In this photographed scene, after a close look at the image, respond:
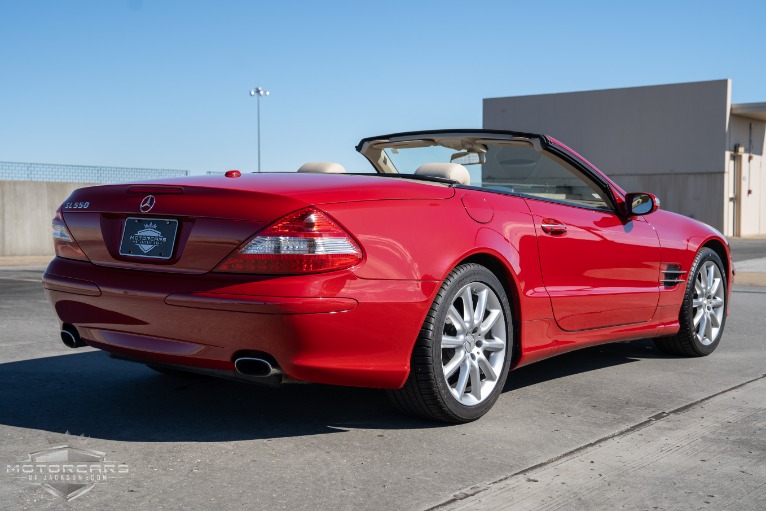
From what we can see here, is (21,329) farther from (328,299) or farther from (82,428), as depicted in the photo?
(328,299)

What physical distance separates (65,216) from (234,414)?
1.20 m

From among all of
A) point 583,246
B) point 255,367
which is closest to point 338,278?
point 255,367

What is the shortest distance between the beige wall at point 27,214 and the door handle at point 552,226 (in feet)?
66.0

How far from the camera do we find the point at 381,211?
3865mm

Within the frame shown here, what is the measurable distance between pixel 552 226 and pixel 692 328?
1.89 m

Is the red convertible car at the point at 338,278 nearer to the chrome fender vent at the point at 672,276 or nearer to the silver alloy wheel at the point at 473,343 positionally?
the silver alloy wheel at the point at 473,343

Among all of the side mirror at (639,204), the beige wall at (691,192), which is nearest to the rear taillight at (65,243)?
the side mirror at (639,204)

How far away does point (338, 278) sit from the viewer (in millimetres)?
3633

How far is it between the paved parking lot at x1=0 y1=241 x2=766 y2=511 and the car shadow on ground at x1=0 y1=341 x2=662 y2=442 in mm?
13

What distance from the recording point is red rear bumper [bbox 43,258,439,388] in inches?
141

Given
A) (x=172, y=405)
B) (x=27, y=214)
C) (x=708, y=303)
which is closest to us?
(x=172, y=405)

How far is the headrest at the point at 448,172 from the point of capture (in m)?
4.57

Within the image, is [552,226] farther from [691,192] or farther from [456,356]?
[691,192]

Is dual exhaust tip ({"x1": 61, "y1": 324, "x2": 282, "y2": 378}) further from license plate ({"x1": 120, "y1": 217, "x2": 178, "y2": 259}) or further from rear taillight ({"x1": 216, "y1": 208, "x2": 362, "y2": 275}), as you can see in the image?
license plate ({"x1": 120, "y1": 217, "x2": 178, "y2": 259})
